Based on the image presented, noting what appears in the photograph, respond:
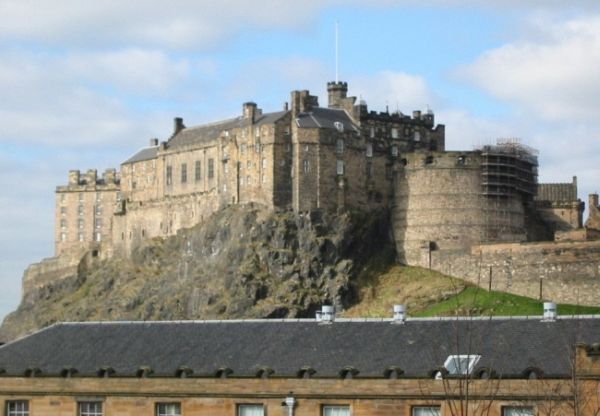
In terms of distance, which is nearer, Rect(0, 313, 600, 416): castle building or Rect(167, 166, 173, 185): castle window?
Rect(0, 313, 600, 416): castle building

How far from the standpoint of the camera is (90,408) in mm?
64562

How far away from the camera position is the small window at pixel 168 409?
6316cm

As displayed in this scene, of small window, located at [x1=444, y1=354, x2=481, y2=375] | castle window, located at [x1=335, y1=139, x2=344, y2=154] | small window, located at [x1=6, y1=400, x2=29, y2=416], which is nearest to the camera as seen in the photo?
small window, located at [x1=444, y1=354, x2=481, y2=375]

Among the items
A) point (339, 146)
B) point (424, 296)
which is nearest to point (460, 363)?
point (424, 296)

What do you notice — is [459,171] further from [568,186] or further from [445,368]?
[445,368]

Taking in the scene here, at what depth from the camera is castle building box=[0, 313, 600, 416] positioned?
191 ft

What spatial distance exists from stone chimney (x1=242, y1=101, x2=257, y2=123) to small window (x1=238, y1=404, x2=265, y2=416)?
254 ft

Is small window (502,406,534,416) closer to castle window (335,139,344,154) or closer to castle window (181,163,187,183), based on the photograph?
castle window (335,139,344,154)

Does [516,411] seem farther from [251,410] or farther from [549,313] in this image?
[251,410]

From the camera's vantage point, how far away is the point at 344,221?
441ft

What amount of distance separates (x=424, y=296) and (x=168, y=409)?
2604 inches

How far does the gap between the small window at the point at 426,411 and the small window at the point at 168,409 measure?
31.8ft

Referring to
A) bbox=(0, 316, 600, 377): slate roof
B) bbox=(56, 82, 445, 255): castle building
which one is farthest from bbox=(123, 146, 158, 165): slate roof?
bbox=(0, 316, 600, 377): slate roof

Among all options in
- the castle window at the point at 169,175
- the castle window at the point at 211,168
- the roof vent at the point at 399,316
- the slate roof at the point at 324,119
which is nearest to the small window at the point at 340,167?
the slate roof at the point at 324,119
